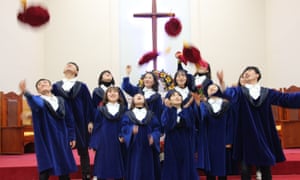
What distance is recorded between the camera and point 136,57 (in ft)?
33.5

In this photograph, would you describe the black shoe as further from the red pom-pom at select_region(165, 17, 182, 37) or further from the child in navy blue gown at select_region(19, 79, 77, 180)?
the red pom-pom at select_region(165, 17, 182, 37)

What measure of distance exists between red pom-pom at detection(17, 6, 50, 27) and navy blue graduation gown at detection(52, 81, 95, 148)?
105 centimetres

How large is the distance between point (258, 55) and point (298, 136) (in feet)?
10.2

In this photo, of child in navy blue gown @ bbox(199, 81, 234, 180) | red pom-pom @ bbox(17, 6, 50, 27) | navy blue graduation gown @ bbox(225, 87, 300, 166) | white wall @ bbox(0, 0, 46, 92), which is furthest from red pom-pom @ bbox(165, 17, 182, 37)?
red pom-pom @ bbox(17, 6, 50, 27)

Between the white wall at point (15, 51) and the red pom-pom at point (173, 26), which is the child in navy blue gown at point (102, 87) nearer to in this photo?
the red pom-pom at point (173, 26)

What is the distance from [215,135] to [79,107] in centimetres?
167

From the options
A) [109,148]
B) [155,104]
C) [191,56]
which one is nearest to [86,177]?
[109,148]

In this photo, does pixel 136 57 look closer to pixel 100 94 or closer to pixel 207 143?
pixel 100 94

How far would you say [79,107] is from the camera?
5.44 m

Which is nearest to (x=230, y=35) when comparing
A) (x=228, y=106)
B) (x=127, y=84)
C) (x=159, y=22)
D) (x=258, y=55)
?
(x=258, y=55)

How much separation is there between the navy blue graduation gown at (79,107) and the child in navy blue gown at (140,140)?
0.72m

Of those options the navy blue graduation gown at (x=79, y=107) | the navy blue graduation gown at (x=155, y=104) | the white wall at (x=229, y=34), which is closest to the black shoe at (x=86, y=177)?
the navy blue graduation gown at (x=79, y=107)

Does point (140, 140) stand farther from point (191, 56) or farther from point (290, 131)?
point (290, 131)

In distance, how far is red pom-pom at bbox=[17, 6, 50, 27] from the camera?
176 inches
